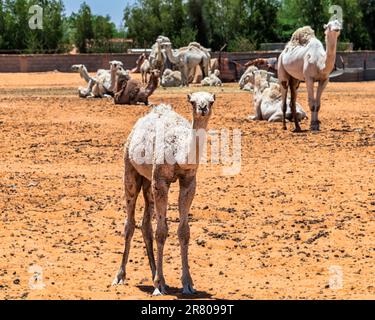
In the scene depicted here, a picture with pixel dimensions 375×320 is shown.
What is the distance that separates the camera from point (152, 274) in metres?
9.02

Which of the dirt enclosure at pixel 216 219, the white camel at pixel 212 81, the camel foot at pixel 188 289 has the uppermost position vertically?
the camel foot at pixel 188 289

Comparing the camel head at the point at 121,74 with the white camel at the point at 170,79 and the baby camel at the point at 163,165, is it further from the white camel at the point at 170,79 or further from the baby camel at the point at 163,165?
the baby camel at the point at 163,165

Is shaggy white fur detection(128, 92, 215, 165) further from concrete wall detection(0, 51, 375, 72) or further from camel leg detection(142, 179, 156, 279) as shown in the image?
concrete wall detection(0, 51, 375, 72)

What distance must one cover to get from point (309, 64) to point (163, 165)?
12578 millimetres

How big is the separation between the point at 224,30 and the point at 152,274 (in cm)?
5636

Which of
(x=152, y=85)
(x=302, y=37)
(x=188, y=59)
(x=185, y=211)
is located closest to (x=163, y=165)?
(x=185, y=211)

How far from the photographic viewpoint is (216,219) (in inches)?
461

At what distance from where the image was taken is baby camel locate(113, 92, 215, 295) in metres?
8.18

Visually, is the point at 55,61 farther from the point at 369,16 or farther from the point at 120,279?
the point at 120,279

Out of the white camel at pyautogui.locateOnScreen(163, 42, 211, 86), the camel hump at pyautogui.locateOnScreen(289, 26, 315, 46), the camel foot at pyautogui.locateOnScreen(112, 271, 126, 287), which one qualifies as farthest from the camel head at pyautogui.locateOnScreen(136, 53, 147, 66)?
the camel foot at pyautogui.locateOnScreen(112, 271, 126, 287)

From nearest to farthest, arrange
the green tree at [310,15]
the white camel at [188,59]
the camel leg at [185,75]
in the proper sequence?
the camel leg at [185,75], the white camel at [188,59], the green tree at [310,15]

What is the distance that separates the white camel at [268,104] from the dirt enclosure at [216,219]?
1490 millimetres

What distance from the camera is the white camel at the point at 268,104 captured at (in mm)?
22344

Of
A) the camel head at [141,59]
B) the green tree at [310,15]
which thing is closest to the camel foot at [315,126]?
the camel head at [141,59]
